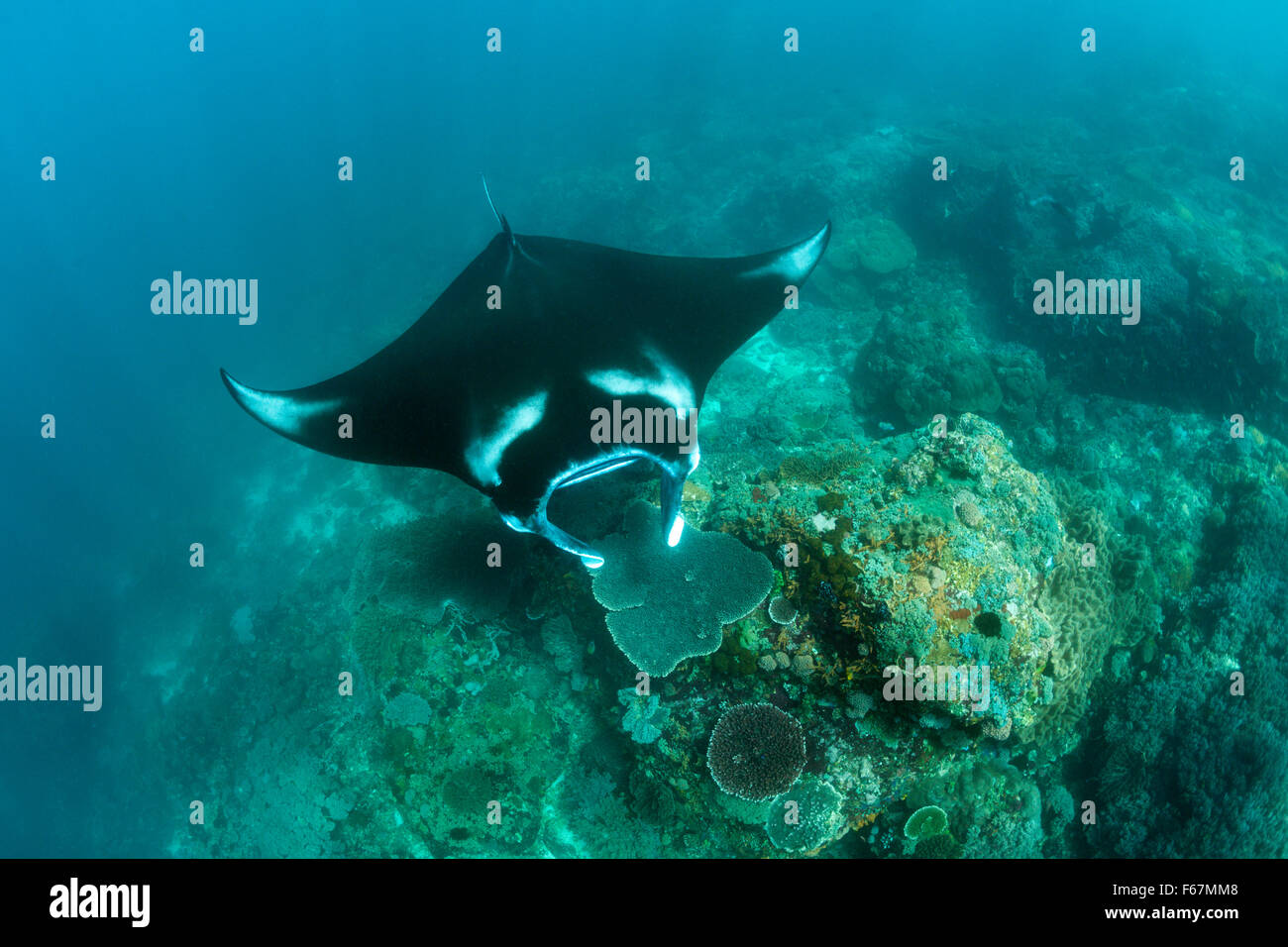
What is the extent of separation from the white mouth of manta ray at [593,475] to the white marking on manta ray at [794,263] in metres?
2.65

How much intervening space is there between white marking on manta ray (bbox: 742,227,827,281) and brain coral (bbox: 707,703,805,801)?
170 inches

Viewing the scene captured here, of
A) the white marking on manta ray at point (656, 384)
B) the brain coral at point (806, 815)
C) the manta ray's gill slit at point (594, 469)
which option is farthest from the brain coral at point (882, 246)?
the brain coral at point (806, 815)

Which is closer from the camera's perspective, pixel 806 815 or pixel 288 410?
pixel 806 815

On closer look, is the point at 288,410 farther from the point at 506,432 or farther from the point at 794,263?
the point at 794,263

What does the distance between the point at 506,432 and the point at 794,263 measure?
3.75 metres

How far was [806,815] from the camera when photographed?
195 inches

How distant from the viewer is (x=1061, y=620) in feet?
19.6

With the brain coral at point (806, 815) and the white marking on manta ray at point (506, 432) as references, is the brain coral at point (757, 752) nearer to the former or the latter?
the brain coral at point (806, 815)

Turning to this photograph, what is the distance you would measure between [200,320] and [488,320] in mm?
31171

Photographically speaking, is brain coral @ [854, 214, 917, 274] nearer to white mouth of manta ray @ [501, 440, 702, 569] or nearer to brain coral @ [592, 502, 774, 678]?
brain coral @ [592, 502, 774, 678]

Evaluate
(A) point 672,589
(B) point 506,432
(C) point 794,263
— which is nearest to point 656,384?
(B) point 506,432

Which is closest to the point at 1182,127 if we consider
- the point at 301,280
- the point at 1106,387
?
the point at 1106,387

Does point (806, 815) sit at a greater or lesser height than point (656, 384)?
lesser
